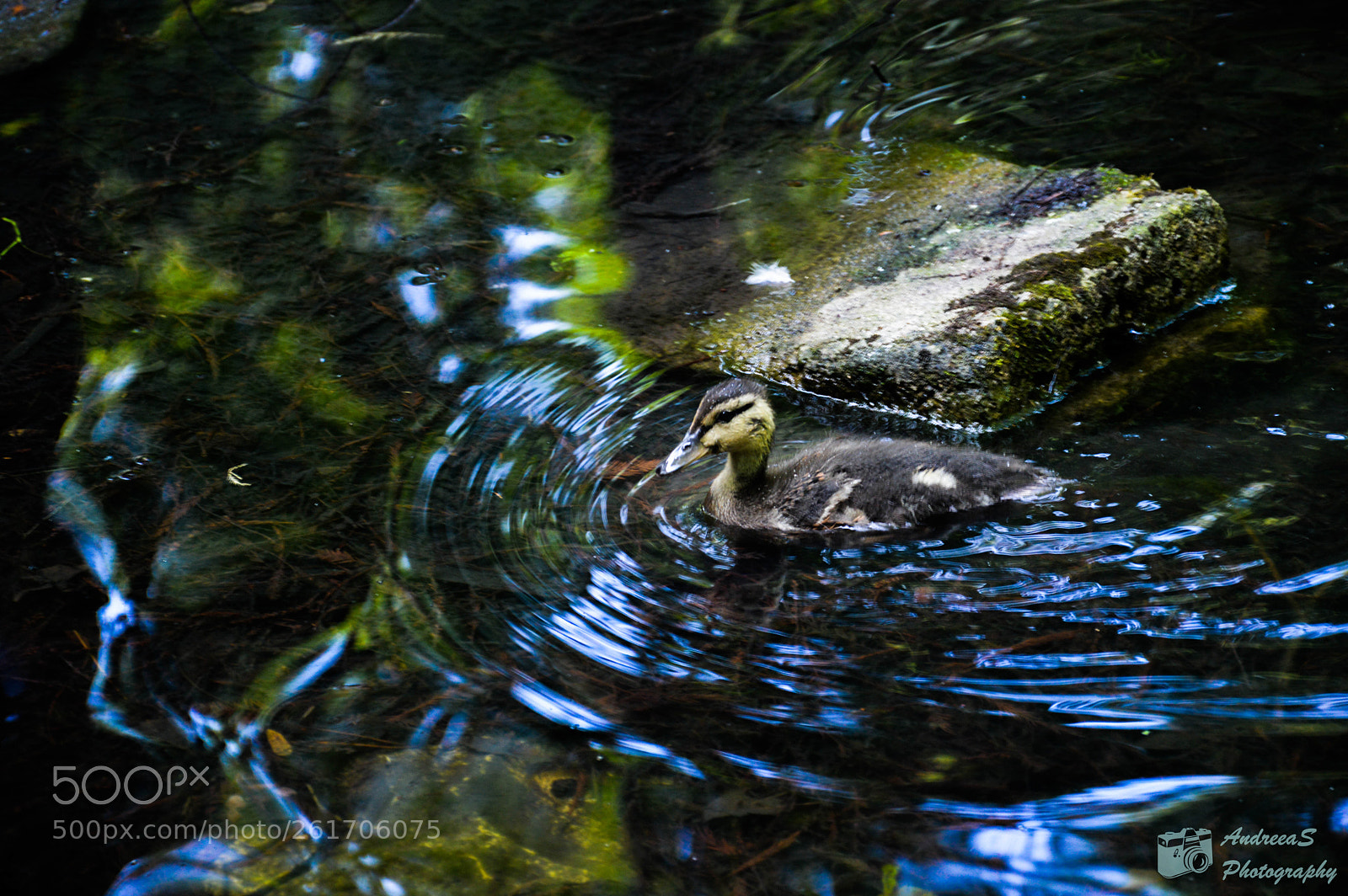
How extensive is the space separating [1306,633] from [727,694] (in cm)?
178

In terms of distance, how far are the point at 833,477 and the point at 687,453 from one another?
23.3 inches

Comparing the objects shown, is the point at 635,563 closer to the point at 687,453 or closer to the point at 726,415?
the point at 687,453

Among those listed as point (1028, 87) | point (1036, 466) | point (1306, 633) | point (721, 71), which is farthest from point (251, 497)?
point (1028, 87)

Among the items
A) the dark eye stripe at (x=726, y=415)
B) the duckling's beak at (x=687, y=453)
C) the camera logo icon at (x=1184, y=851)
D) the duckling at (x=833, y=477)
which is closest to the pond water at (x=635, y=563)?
the camera logo icon at (x=1184, y=851)

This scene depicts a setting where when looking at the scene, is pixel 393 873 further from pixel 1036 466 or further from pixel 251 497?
pixel 1036 466

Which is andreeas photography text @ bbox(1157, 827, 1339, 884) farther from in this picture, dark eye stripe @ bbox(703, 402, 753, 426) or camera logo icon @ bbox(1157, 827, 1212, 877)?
dark eye stripe @ bbox(703, 402, 753, 426)

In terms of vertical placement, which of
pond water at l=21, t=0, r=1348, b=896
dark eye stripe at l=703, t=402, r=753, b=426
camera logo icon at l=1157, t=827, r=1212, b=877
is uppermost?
camera logo icon at l=1157, t=827, r=1212, b=877

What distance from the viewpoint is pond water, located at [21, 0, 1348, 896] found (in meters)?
2.71

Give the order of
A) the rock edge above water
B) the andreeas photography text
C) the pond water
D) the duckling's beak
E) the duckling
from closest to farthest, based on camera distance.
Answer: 1. the andreeas photography text
2. the pond water
3. the duckling
4. the duckling's beak
5. the rock edge above water

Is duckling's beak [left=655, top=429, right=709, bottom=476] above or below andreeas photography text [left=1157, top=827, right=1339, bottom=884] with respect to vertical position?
below

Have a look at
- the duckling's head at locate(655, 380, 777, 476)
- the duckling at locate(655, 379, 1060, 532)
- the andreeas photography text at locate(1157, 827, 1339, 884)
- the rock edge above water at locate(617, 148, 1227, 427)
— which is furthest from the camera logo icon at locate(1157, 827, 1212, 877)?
the rock edge above water at locate(617, 148, 1227, 427)

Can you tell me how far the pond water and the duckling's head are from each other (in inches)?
11.1

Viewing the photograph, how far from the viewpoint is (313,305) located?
5.26 metres

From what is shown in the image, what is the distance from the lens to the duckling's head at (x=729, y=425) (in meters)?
3.99
